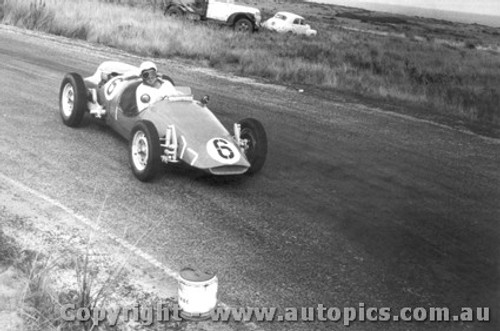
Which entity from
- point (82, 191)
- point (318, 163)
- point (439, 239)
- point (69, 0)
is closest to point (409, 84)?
point (318, 163)

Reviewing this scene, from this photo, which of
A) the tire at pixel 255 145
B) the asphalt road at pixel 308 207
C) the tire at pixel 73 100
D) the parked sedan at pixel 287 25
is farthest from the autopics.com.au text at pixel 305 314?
the parked sedan at pixel 287 25

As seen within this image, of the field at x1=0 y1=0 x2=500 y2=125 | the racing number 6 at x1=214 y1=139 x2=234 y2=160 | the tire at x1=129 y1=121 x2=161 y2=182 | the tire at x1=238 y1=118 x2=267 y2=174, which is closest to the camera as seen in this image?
the tire at x1=129 y1=121 x2=161 y2=182

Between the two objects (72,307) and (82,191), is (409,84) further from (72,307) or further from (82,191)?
(72,307)

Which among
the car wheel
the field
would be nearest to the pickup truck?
the car wheel

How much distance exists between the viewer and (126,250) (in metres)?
5.06

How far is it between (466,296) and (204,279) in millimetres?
2362

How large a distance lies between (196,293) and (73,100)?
533cm

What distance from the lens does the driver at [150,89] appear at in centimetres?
747

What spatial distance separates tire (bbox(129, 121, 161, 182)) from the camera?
6500 mm

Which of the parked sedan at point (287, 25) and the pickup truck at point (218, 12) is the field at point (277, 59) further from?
the parked sedan at point (287, 25)

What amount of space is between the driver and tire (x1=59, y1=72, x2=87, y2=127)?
112 cm

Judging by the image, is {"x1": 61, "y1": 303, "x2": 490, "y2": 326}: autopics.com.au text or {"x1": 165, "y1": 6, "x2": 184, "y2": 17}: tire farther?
{"x1": 165, "y1": 6, "x2": 184, "y2": 17}: tire

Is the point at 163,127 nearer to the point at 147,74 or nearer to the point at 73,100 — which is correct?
the point at 147,74

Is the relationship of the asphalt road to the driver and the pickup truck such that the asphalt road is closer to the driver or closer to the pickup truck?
the driver
